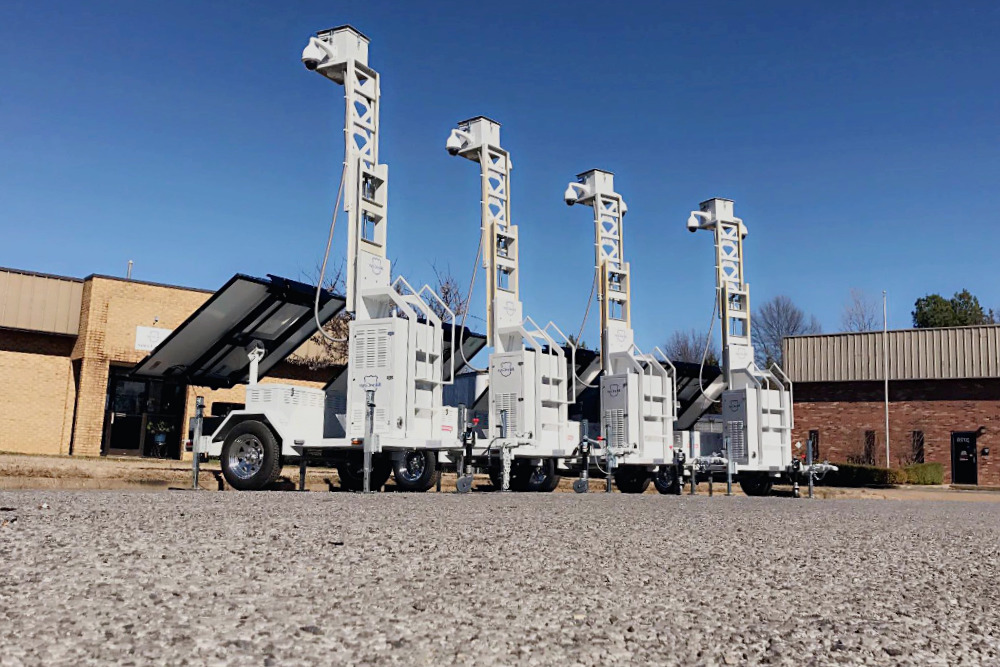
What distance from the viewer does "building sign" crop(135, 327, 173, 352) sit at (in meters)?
26.4

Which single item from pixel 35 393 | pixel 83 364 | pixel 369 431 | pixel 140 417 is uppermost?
pixel 83 364

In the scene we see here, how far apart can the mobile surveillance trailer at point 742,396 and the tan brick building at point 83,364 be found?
15.4 meters

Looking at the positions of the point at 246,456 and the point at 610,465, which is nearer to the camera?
the point at 246,456

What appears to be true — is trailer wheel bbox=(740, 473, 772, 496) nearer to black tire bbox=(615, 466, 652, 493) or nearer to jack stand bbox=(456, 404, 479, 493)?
black tire bbox=(615, 466, 652, 493)

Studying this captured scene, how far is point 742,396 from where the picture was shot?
22266mm

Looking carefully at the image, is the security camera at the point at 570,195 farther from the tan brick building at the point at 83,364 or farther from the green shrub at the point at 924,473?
the green shrub at the point at 924,473

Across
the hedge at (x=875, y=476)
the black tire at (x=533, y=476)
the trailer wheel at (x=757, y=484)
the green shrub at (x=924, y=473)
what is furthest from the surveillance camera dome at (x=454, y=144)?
the green shrub at (x=924, y=473)

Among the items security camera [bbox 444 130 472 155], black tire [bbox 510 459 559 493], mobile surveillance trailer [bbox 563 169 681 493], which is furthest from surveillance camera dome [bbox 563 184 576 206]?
black tire [bbox 510 459 559 493]

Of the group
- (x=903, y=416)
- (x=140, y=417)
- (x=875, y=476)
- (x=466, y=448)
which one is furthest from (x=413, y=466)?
(x=903, y=416)

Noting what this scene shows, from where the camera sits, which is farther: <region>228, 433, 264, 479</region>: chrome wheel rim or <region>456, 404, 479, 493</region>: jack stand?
<region>456, 404, 479, 493</region>: jack stand

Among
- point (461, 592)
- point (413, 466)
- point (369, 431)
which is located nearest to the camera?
point (461, 592)

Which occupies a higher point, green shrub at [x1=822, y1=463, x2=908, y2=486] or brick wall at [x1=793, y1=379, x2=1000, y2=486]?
brick wall at [x1=793, y1=379, x2=1000, y2=486]

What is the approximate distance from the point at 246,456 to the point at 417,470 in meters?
2.59

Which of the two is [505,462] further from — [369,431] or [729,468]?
[729,468]
